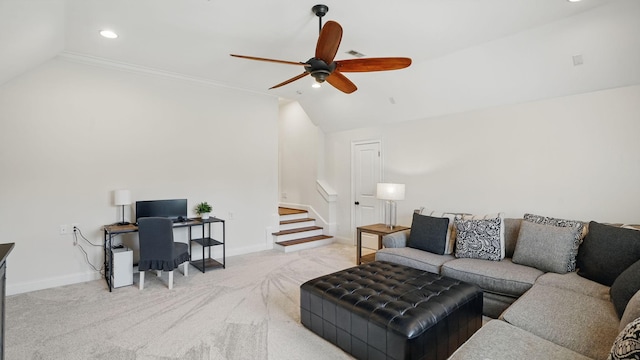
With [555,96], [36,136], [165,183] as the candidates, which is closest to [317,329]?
[165,183]

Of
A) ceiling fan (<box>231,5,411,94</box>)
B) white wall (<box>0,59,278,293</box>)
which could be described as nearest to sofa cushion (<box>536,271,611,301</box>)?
ceiling fan (<box>231,5,411,94</box>)

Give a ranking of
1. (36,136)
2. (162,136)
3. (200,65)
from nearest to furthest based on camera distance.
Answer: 1. (36,136)
2. (200,65)
3. (162,136)

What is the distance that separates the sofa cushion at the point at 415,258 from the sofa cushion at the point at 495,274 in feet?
0.34

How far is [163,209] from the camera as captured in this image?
4.36 metres

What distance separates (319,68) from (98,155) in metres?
3.36

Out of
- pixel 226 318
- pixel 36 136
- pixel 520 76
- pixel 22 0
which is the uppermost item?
pixel 22 0

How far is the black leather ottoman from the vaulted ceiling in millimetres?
2421

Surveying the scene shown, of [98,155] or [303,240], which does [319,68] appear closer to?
[98,155]

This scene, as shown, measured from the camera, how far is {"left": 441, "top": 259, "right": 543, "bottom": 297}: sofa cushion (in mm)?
2686

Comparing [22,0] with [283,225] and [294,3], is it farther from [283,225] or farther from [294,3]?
[283,225]

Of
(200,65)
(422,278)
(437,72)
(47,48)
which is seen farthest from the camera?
(200,65)

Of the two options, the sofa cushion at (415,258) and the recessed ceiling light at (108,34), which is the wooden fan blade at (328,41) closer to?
the sofa cushion at (415,258)

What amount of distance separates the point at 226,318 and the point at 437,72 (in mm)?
3803

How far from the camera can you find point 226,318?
2898 mm
